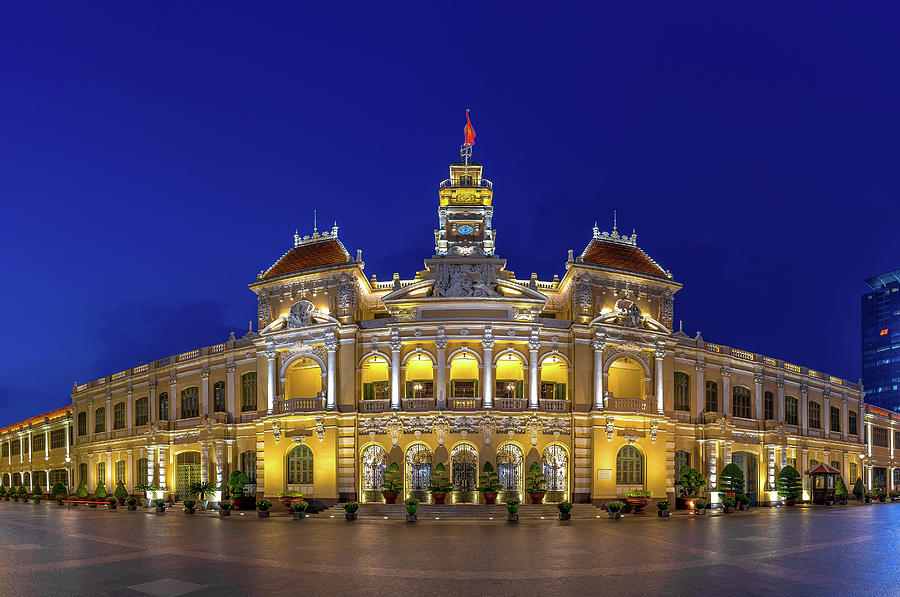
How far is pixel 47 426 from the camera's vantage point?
302ft

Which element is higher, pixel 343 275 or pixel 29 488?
pixel 343 275

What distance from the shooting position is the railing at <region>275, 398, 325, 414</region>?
53.3 m

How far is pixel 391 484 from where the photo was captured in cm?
5019

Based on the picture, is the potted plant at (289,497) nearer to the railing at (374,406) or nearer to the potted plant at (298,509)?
the potted plant at (298,509)

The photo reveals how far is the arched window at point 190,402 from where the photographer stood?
214 feet

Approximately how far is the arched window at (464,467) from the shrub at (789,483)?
26615mm

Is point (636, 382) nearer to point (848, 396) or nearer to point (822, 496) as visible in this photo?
point (822, 496)

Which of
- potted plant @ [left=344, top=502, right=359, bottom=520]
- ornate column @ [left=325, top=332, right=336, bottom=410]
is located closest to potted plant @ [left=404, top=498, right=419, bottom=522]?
potted plant @ [left=344, top=502, right=359, bottom=520]

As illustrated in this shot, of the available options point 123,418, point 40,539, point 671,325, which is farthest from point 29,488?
point 671,325

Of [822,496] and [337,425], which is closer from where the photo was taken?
[337,425]

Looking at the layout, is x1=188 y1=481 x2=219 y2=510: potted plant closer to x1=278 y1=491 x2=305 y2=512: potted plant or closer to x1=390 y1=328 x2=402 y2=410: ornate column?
x1=278 y1=491 x2=305 y2=512: potted plant

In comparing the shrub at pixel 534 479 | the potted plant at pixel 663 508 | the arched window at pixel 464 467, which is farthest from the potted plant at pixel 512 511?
the potted plant at pixel 663 508

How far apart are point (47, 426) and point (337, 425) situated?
185ft

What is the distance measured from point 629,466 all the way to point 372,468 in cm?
1756
